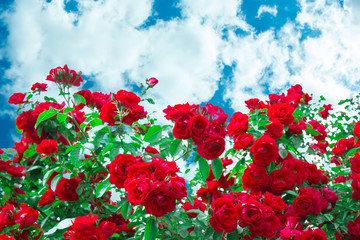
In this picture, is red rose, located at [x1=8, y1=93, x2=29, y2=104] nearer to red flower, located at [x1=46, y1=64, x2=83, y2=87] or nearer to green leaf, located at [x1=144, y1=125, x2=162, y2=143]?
red flower, located at [x1=46, y1=64, x2=83, y2=87]

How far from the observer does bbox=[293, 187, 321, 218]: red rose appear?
1731 mm

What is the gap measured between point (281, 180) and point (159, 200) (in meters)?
0.87

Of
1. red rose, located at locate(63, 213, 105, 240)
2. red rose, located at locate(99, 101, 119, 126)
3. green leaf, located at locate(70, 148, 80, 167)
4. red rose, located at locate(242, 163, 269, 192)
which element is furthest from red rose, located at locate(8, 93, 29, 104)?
red rose, located at locate(242, 163, 269, 192)

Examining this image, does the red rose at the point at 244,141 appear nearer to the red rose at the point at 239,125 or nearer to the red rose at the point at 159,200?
the red rose at the point at 239,125

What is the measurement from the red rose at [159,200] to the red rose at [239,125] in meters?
0.76

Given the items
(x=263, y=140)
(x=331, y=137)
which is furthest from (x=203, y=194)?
(x=331, y=137)

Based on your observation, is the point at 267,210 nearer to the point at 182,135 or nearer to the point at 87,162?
the point at 182,135

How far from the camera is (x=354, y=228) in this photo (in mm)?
1785

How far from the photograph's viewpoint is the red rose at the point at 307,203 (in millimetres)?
1731

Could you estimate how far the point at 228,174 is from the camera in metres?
2.03

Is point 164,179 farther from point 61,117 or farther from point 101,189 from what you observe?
point 61,117

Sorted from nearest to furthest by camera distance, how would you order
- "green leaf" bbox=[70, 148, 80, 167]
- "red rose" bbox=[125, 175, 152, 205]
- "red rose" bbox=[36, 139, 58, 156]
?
"red rose" bbox=[125, 175, 152, 205]
"green leaf" bbox=[70, 148, 80, 167]
"red rose" bbox=[36, 139, 58, 156]

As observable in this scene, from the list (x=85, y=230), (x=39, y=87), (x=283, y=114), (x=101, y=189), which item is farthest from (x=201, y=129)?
(x=39, y=87)

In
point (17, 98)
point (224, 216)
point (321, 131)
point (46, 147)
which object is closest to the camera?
point (224, 216)
